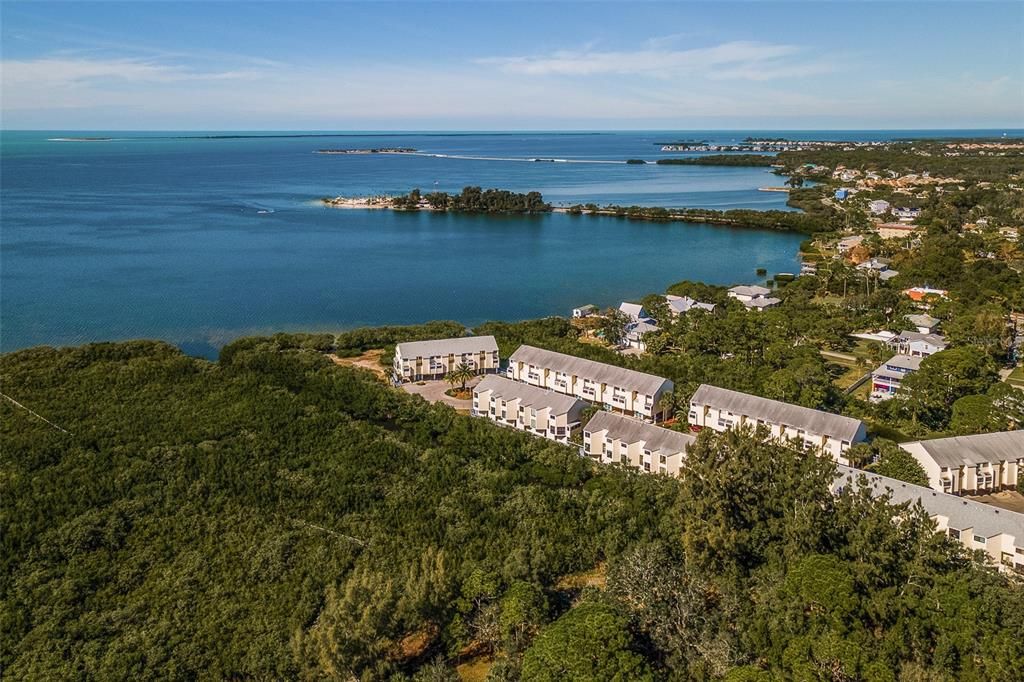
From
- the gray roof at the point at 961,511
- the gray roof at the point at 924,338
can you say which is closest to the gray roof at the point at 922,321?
the gray roof at the point at 924,338

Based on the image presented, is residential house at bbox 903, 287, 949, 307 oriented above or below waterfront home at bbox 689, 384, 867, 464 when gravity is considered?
above

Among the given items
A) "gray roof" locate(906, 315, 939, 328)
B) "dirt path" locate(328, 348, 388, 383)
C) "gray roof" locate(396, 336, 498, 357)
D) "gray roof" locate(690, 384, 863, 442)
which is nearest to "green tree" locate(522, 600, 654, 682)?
"gray roof" locate(690, 384, 863, 442)

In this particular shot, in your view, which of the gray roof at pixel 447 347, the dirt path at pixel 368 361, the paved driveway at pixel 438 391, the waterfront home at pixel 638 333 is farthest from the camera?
→ the waterfront home at pixel 638 333

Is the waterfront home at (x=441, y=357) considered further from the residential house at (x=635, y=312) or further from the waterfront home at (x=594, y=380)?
the residential house at (x=635, y=312)

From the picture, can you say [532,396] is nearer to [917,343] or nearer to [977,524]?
[977,524]

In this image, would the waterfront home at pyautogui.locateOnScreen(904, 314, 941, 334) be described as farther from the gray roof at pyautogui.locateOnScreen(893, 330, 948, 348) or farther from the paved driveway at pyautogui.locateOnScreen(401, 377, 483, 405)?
the paved driveway at pyautogui.locateOnScreen(401, 377, 483, 405)

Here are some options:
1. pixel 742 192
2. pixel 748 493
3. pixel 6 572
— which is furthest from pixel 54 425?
pixel 742 192

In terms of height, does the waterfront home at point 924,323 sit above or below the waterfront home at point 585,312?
above
